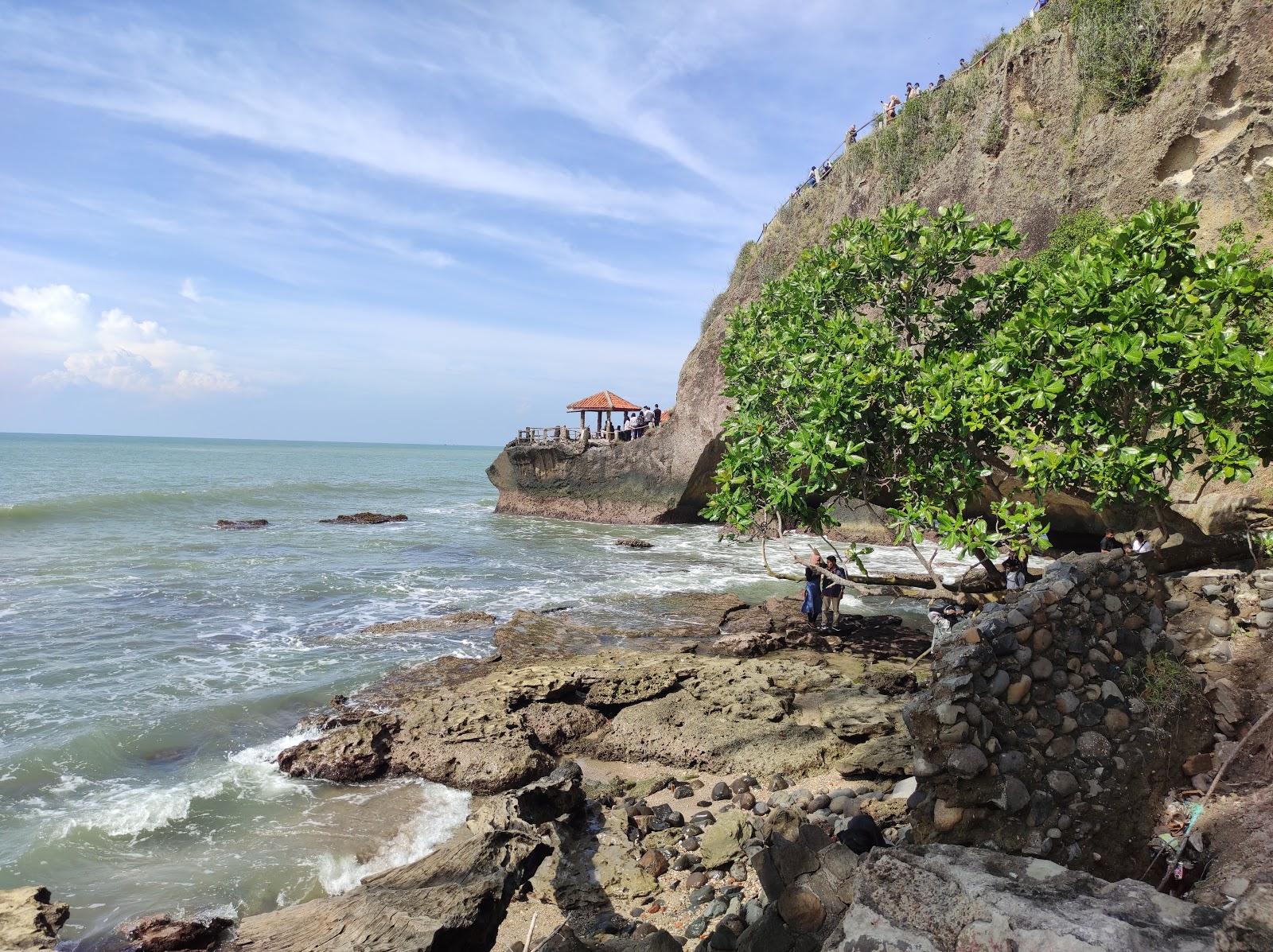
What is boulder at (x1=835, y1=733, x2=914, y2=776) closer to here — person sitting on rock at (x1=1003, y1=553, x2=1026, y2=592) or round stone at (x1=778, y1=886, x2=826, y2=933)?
person sitting on rock at (x1=1003, y1=553, x2=1026, y2=592)

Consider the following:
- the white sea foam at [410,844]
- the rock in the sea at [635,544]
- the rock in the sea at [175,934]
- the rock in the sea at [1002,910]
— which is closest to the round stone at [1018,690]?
the rock in the sea at [1002,910]

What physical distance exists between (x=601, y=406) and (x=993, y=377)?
28000 millimetres

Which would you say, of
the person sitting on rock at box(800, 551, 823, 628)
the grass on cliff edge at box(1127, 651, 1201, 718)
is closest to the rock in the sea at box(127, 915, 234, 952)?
the grass on cliff edge at box(1127, 651, 1201, 718)

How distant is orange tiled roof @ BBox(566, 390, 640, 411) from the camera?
35375mm

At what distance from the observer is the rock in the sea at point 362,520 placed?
1303 inches

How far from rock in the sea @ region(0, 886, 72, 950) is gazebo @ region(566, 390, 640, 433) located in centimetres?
3039

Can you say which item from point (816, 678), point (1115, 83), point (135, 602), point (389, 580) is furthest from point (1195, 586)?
point (1115, 83)

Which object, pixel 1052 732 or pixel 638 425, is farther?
pixel 638 425

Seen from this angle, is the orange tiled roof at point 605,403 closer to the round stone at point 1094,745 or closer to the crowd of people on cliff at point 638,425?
the crowd of people on cliff at point 638,425

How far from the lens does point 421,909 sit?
4.71 metres

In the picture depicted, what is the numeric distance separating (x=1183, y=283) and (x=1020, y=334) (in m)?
1.48

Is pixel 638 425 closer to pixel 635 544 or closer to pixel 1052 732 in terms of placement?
pixel 635 544

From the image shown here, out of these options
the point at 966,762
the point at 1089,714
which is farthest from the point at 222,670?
the point at 1089,714

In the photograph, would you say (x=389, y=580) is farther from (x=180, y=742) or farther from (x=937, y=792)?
(x=937, y=792)
